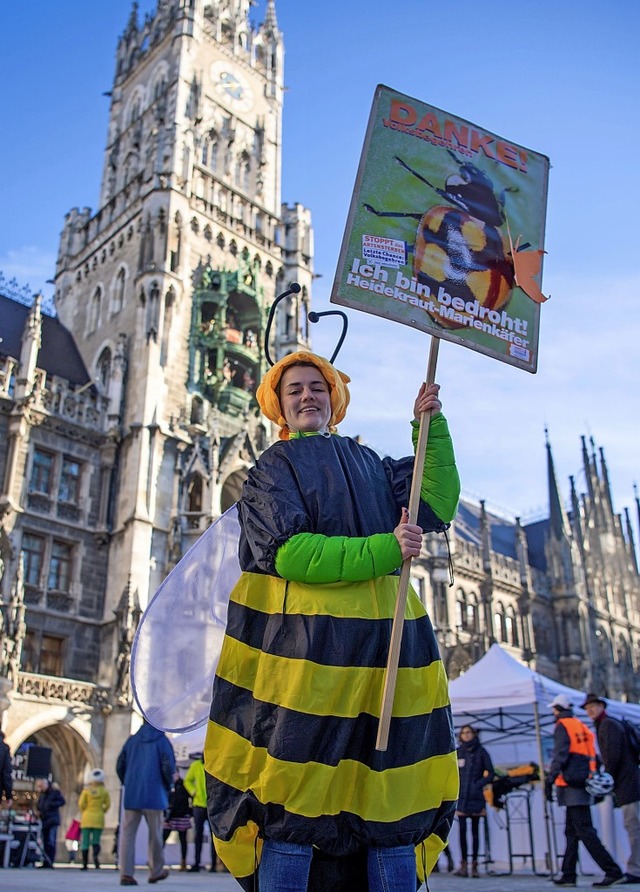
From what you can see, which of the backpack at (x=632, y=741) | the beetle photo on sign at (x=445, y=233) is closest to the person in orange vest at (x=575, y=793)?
the backpack at (x=632, y=741)

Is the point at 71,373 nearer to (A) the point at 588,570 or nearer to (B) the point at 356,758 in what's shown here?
(B) the point at 356,758

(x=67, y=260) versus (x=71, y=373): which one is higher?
(x=67, y=260)

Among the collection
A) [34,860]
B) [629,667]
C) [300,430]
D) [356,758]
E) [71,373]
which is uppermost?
[71,373]

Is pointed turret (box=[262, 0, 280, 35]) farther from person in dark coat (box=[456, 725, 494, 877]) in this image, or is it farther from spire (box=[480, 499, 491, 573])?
person in dark coat (box=[456, 725, 494, 877])

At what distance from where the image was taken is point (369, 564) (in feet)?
8.52

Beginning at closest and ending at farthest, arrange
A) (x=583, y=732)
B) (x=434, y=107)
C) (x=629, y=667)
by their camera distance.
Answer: (x=434, y=107) → (x=583, y=732) → (x=629, y=667)

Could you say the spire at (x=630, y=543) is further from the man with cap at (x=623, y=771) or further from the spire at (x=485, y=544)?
the man with cap at (x=623, y=771)

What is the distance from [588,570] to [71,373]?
2950 cm

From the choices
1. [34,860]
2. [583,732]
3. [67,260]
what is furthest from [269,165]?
[583,732]

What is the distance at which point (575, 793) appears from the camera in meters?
7.46

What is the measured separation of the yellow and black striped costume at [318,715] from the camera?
2.42 m

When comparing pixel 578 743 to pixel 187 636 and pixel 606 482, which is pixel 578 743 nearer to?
pixel 187 636

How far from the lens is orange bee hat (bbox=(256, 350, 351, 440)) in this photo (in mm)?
3275

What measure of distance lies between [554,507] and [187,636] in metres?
42.4
